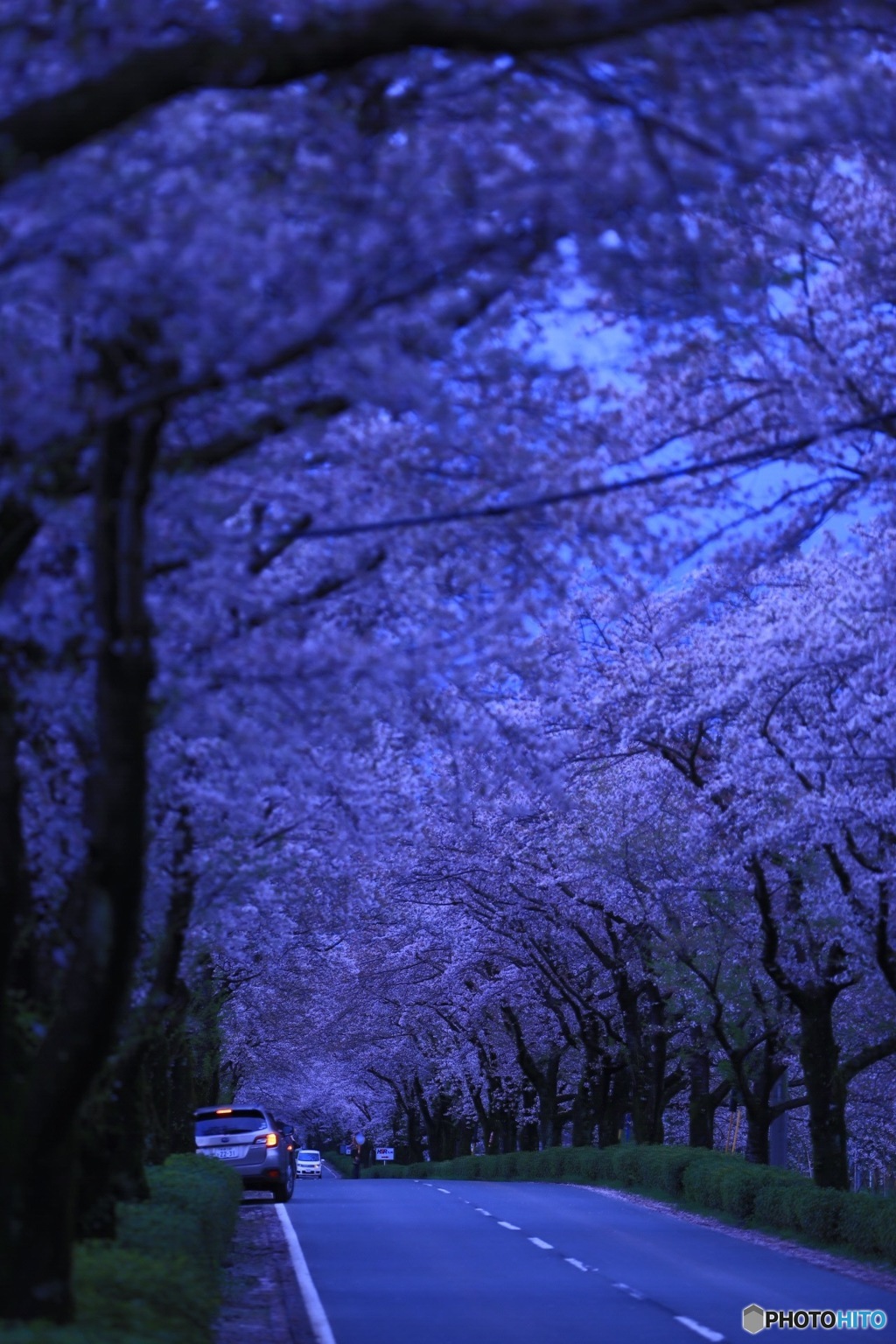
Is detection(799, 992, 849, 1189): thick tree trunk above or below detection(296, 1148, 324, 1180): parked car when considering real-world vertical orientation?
above

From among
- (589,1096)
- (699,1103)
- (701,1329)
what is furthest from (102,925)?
(589,1096)

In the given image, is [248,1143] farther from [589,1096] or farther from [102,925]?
[102,925]

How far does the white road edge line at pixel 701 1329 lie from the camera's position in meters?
12.4

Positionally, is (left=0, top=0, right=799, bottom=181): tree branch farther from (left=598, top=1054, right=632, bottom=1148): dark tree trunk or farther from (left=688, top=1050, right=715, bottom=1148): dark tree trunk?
(left=598, top=1054, right=632, bottom=1148): dark tree trunk

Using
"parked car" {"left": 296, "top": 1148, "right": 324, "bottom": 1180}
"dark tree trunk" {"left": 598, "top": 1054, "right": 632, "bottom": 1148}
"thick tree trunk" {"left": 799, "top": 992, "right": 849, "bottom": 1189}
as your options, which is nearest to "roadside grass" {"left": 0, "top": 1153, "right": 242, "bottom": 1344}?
"thick tree trunk" {"left": 799, "top": 992, "right": 849, "bottom": 1189}

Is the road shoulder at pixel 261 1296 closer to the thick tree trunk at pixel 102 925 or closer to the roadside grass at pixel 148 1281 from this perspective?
the roadside grass at pixel 148 1281

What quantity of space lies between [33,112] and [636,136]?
2.66m

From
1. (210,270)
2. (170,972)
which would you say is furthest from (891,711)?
(210,270)

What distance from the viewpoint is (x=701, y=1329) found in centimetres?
1284

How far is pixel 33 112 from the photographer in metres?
5.80

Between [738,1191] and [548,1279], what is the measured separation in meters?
9.26

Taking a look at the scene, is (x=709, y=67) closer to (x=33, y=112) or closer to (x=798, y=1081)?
(x=33, y=112)

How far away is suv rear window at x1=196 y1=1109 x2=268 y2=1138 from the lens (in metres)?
31.8


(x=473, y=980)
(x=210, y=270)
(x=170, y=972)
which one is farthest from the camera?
(x=473, y=980)
